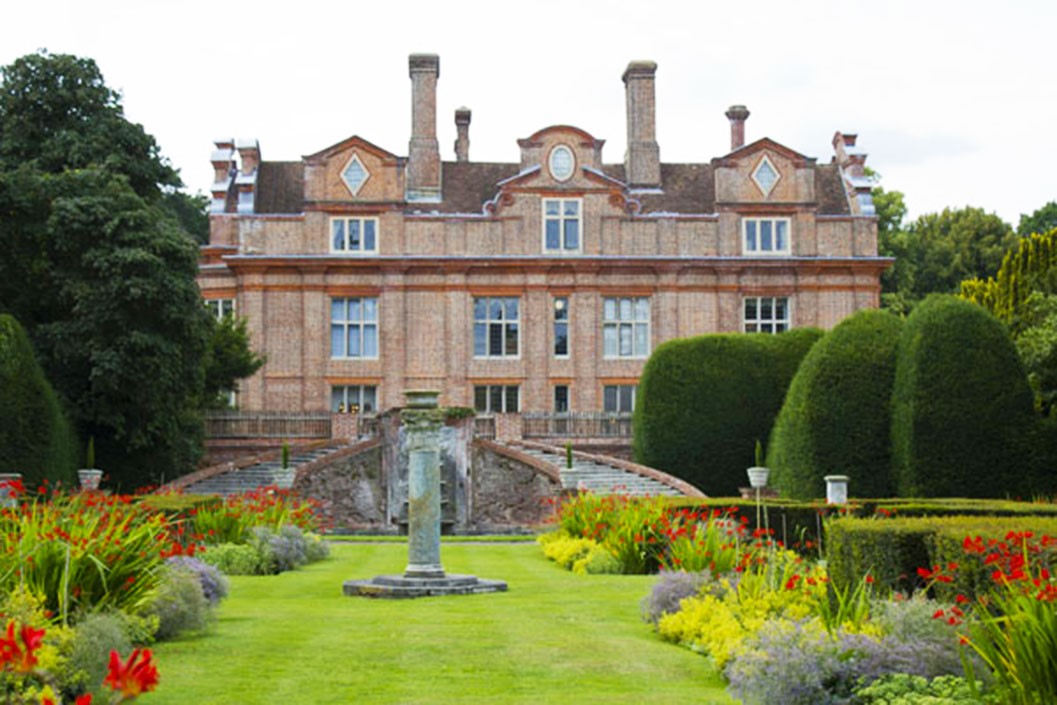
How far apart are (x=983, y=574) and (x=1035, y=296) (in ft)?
90.2

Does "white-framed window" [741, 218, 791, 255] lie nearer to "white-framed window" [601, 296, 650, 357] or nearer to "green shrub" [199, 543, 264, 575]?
"white-framed window" [601, 296, 650, 357]

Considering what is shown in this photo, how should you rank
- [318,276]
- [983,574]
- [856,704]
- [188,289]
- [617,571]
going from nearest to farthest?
[856,704]
[983,574]
[617,571]
[188,289]
[318,276]

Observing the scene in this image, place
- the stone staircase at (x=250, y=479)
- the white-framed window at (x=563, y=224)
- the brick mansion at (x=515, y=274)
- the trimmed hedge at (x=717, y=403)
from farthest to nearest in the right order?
1. the white-framed window at (x=563, y=224)
2. the brick mansion at (x=515, y=274)
3. the trimmed hedge at (x=717, y=403)
4. the stone staircase at (x=250, y=479)

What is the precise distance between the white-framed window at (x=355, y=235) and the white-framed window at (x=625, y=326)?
8588 millimetres

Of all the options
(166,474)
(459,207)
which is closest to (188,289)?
(166,474)

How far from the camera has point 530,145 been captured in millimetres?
49844

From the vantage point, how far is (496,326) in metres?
49.7

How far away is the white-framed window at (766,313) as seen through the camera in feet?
164

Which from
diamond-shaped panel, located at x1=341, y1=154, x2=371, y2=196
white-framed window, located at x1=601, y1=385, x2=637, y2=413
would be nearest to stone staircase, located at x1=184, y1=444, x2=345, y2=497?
diamond-shaped panel, located at x1=341, y1=154, x2=371, y2=196

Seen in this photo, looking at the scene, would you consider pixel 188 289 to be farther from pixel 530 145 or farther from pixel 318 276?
pixel 530 145

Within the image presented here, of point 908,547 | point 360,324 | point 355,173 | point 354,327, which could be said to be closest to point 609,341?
point 360,324

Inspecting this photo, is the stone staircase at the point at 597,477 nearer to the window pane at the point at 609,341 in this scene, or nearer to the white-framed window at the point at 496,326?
the white-framed window at the point at 496,326

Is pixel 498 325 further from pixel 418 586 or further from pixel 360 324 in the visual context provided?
pixel 418 586

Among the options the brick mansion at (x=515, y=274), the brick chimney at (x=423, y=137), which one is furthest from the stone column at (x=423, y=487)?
the brick chimney at (x=423, y=137)
